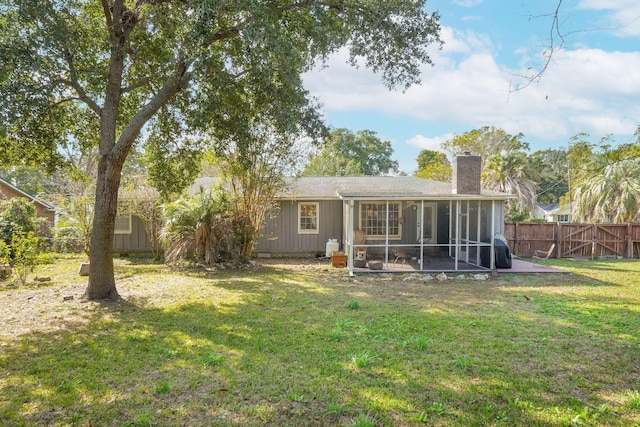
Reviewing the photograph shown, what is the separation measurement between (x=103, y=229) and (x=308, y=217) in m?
8.63

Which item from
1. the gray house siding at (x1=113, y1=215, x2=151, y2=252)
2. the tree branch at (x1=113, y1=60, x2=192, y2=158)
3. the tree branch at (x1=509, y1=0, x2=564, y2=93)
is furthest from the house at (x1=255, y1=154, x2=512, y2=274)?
the tree branch at (x1=509, y1=0, x2=564, y2=93)

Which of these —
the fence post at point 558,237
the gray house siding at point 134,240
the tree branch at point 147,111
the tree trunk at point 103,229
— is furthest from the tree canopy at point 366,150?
the tree trunk at point 103,229

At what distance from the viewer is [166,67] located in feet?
27.6

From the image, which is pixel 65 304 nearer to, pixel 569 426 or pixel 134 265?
pixel 134 265

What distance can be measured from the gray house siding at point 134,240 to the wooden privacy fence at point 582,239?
14431mm

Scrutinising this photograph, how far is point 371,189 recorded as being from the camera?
43.1 feet

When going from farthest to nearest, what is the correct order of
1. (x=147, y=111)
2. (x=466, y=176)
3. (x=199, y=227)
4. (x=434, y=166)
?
(x=434, y=166)
(x=466, y=176)
(x=199, y=227)
(x=147, y=111)

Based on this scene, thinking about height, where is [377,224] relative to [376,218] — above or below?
below

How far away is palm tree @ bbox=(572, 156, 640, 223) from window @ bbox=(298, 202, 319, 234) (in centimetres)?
1255

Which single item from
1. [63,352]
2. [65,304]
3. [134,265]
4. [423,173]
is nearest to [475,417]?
[63,352]

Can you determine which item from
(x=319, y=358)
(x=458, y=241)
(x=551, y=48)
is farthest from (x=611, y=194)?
(x=319, y=358)

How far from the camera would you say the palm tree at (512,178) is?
2569 cm

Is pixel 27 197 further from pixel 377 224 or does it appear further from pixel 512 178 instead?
pixel 512 178

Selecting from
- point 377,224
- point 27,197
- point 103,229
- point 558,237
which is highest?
point 27,197
